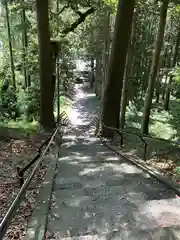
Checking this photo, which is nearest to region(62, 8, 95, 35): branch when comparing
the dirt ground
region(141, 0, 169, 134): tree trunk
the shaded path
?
region(141, 0, 169, 134): tree trunk

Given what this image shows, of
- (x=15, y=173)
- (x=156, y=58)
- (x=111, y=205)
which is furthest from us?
(x=156, y=58)

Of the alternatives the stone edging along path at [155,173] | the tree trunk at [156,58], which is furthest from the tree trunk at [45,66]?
the stone edging along path at [155,173]

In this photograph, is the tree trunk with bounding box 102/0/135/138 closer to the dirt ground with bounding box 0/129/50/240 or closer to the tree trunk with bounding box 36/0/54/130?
the tree trunk with bounding box 36/0/54/130

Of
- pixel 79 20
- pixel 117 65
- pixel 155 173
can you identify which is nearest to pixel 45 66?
pixel 117 65

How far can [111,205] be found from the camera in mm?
4383

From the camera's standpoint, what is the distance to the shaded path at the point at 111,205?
354cm

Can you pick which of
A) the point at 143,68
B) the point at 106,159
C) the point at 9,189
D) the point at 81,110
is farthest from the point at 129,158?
the point at 81,110

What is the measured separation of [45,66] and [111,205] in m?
8.19

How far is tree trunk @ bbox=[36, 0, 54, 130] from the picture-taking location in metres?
11.1

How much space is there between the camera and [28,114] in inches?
673

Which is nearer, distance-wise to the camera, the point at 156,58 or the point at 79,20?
the point at 156,58

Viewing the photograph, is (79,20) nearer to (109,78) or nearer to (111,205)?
(109,78)

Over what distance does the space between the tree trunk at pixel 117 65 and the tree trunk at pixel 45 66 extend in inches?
84.2

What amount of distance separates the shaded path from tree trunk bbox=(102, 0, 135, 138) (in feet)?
15.8
